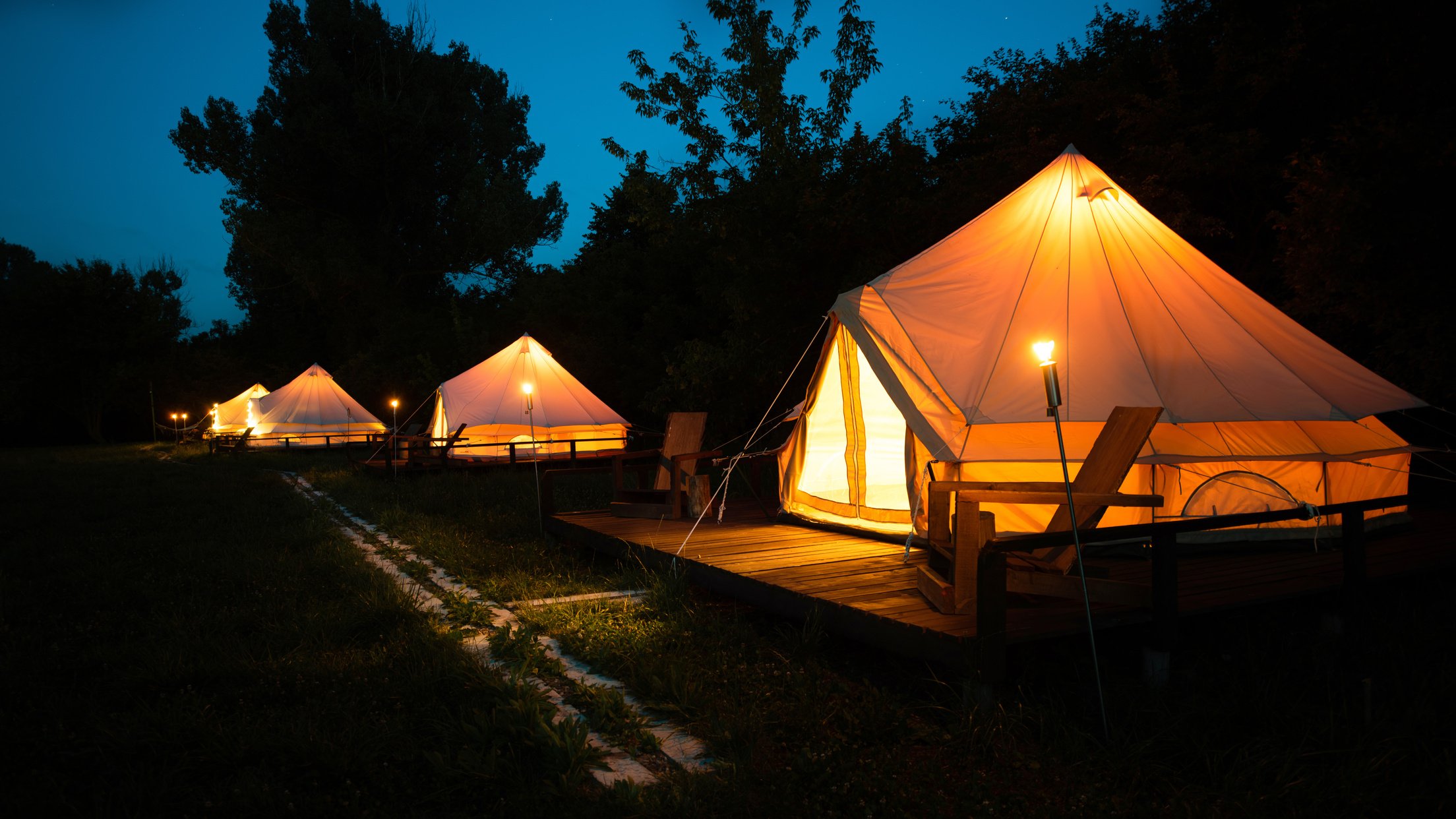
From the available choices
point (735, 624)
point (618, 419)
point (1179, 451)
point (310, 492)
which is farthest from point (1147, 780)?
point (618, 419)

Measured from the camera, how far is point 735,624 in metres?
5.01

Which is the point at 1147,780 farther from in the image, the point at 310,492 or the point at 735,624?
the point at 310,492

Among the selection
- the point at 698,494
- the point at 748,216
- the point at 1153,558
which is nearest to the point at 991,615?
the point at 1153,558

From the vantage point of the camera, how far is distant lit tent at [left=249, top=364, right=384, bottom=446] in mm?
25156

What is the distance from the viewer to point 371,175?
30969mm

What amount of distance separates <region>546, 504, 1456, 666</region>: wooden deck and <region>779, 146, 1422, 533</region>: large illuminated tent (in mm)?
392

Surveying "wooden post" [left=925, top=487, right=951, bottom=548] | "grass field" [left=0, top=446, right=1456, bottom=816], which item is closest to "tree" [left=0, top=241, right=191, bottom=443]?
"grass field" [left=0, top=446, right=1456, bottom=816]

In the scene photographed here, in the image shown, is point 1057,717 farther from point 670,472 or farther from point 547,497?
point 547,497

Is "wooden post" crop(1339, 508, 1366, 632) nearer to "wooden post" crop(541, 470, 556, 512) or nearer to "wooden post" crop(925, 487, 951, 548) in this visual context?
"wooden post" crop(925, 487, 951, 548)

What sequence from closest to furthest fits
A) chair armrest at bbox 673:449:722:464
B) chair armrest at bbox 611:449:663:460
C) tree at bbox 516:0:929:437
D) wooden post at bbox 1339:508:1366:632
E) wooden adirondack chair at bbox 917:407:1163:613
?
wooden adirondack chair at bbox 917:407:1163:613 < wooden post at bbox 1339:508:1366:632 < chair armrest at bbox 673:449:722:464 < chair armrest at bbox 611:449:663:460 < tree at bbox 516:0:929:437

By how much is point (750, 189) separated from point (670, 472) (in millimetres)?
8712

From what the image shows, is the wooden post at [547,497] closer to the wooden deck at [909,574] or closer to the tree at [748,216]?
the wooden deck at [909,574]

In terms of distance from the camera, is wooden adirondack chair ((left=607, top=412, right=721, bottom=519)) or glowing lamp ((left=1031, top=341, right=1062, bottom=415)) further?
wooden adirondack chair ((left=607, top=412, right=721, bottom=519))

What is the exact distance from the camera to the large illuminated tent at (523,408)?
16203 mm
